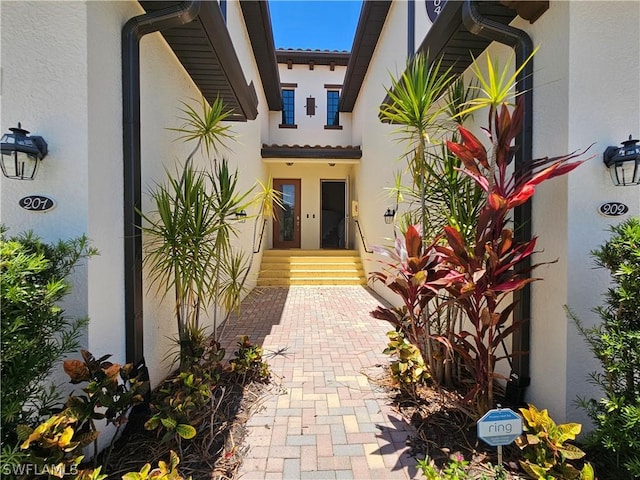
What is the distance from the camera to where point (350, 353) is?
164 inches

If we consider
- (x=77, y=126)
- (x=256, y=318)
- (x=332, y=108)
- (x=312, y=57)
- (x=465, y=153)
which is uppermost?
(x=312, y=57)

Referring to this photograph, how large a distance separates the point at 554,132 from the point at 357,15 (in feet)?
26.0

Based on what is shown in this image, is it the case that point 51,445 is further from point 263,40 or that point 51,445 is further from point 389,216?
point 263,40

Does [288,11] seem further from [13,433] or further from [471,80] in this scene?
[13,433]

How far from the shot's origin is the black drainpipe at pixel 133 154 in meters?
2.57

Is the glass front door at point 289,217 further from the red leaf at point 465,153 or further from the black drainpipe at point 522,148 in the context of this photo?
the red leaf at point 465,153

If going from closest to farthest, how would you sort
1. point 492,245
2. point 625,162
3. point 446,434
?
point 625,162 < point 492,245 < point 446,434

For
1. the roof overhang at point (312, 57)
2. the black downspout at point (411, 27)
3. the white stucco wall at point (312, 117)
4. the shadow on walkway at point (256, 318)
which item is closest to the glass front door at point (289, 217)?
the white stucco wall at point (312, 117)

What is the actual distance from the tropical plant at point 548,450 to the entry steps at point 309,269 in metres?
7.06

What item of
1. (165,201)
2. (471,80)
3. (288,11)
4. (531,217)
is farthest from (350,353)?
(288,11)

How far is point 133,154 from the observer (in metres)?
2.62

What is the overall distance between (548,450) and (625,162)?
210 centimetres

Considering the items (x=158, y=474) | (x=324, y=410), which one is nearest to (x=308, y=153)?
(x=324, y=410)

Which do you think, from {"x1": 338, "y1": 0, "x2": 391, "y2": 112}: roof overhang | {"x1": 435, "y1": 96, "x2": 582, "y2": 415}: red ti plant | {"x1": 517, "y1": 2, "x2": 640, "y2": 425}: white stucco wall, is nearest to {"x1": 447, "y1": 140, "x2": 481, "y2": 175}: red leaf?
{"x1": 435, "y1": 96, "x2": 582, "y2": 415}: red ti plant
